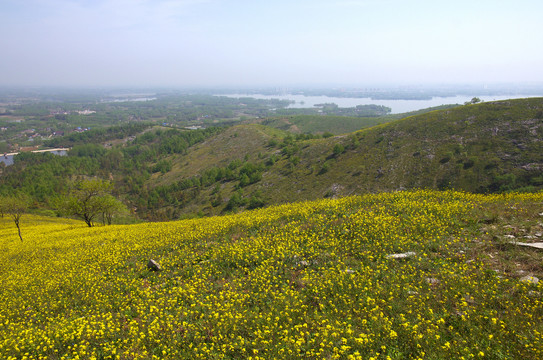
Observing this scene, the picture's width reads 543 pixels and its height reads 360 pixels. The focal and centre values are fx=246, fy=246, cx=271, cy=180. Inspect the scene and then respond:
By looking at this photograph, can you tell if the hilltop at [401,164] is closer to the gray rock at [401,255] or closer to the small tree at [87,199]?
the small tree at [87,199]

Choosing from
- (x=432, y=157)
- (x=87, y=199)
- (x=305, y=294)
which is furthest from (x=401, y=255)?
(x=432, y=157)

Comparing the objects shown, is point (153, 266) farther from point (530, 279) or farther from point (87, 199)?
point (87, 199)

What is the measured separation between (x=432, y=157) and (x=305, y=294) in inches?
2385

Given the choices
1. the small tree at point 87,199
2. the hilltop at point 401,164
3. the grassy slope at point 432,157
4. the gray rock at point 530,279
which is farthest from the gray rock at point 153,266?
the hilltop at point 401,164

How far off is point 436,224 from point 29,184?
204495 mm

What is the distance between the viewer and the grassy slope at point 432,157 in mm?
48156

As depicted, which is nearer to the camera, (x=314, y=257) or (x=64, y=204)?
(x=314, y=257)

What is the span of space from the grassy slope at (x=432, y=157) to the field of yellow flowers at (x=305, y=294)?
1459 inches

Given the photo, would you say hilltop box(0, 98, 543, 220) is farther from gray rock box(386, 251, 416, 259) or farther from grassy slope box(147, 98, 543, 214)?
gray rock box(386, 251, 416, 259)

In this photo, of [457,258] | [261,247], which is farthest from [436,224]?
[261,247]

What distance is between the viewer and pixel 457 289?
31.1 ft

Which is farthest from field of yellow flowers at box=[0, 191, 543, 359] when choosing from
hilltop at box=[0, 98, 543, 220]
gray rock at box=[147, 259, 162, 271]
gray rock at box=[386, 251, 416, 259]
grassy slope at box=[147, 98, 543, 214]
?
hilltop at box=[0, 98, 543, 220]

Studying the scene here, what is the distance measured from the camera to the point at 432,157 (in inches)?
2296

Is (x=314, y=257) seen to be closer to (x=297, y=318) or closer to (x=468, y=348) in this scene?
(x=297, y=318)
